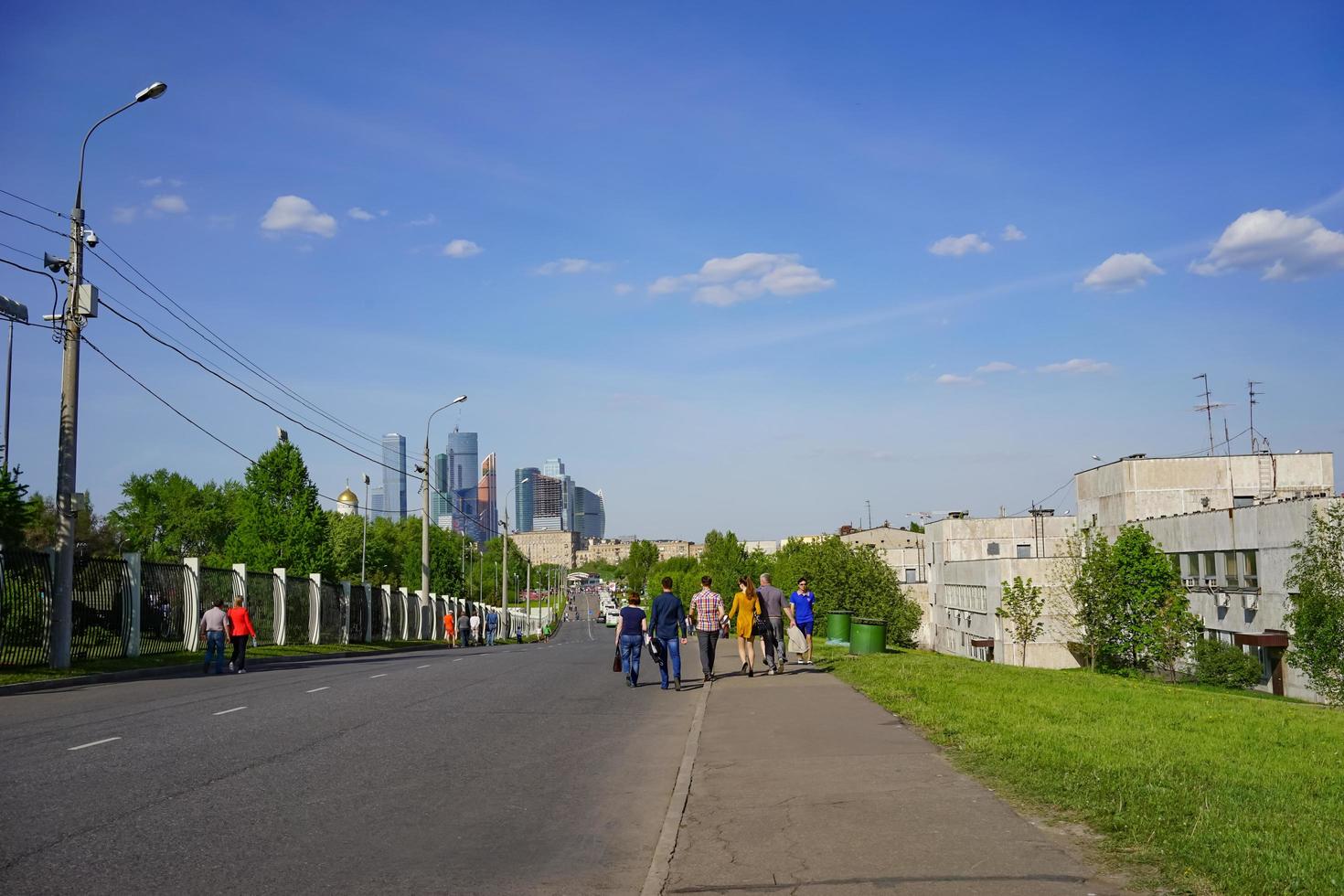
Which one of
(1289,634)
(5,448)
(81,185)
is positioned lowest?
(1289,634)

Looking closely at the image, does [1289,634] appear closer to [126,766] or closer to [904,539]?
[126,766]

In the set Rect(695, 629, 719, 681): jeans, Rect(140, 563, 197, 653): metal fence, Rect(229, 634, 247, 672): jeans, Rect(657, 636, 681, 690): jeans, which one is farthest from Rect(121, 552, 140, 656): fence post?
Rect(695, 629, 719, 681): jeans

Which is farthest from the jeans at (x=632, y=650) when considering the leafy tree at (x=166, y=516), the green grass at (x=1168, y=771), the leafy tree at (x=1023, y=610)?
the leafy tree at (x=166, y=516)

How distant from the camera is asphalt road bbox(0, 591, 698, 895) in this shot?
264 inches

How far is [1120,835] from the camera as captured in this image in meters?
6.88

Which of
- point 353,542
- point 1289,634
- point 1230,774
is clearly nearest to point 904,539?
point 353,542

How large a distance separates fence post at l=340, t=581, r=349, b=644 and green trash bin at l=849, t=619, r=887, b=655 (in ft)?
82.5

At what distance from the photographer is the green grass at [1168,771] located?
618 cm

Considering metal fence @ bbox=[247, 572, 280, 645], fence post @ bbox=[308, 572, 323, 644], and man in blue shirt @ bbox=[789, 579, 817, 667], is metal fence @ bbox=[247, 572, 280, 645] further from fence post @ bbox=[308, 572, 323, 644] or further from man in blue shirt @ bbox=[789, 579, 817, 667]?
man in blue shirt @ bbox=[789, 579, 817, 667]

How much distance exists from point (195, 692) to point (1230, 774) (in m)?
15.7

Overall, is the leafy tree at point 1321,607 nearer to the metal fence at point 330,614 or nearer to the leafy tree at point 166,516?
the metal fence at point 330,614

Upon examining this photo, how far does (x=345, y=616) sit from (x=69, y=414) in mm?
23295

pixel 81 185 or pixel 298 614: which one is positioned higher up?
pixel 81 185

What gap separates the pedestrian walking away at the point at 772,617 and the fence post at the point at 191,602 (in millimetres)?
17072
